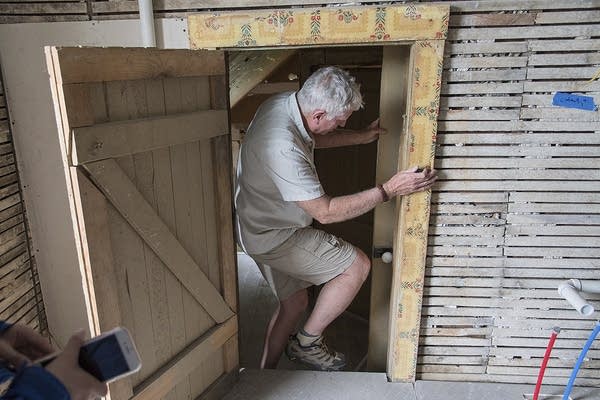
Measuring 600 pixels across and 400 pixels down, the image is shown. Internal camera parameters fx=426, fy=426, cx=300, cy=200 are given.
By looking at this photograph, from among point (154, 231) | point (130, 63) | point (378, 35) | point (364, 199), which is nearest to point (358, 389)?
point (364, 199)

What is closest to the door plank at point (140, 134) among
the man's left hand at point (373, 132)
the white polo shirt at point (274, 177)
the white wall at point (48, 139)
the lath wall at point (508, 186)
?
the white polo shirt at point (274, 177)

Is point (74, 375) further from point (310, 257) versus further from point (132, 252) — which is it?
point (310, 257)

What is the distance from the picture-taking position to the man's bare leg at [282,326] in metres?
2.39

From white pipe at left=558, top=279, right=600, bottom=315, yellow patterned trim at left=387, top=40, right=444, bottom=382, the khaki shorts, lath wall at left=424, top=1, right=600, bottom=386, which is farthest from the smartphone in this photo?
white pipe at left=558, top=279, right=600, bottom=315

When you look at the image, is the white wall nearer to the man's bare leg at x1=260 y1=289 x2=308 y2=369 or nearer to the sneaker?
the man's bare leg at x1=260 y1=289 x2=308 y2=369

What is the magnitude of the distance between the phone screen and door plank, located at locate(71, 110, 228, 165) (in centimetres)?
53

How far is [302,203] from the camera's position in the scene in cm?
182

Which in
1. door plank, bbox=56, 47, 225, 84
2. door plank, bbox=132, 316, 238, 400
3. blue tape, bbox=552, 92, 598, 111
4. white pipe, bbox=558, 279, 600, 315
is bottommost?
door plank, bbox=132, 316, 238, 400

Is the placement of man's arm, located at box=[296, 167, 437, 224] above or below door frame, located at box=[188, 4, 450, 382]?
below

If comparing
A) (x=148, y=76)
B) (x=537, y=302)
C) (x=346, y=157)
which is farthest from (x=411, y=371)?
(x=148, y=76)

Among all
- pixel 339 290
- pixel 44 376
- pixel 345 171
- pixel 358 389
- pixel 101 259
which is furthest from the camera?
pixel 345 171

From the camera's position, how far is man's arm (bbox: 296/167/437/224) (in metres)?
1.79

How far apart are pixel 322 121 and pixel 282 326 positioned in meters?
1.18

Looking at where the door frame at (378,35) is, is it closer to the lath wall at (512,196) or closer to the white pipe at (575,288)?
the lath wall at (512,196)
